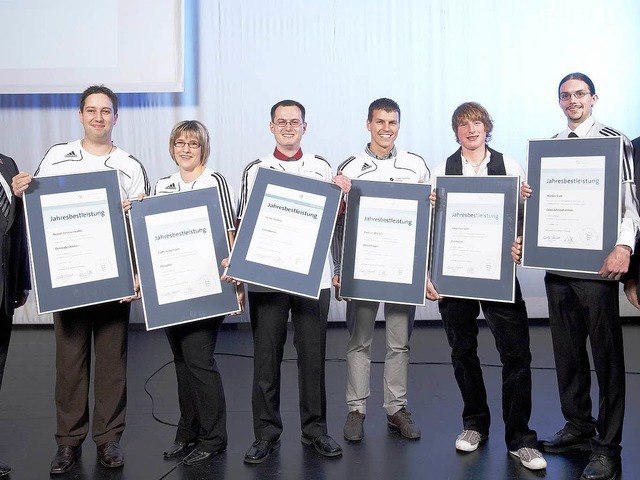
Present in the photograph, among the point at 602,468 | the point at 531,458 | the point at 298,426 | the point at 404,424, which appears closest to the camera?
the point at 602,468

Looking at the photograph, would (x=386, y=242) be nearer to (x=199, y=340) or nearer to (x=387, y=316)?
(x=387, y=316)

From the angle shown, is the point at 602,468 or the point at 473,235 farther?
the point at 473,235

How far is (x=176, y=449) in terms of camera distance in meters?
2.94

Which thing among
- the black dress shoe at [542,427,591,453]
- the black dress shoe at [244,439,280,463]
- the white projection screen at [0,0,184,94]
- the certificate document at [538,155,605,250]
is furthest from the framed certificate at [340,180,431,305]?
the white projection screen at [0,0,184,94]

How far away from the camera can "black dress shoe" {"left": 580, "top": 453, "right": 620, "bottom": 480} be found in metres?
2.58

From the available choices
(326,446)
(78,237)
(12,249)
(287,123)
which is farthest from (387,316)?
(12,249)

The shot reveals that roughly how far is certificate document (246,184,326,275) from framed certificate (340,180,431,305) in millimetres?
219

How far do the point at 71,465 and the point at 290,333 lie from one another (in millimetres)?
2956

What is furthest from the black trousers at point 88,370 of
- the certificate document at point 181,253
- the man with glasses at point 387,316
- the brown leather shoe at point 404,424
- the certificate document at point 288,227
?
the brown leather shoe at point 404,424

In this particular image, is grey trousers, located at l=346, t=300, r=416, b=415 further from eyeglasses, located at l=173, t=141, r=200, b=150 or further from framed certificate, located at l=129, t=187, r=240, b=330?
eyeglasses, located at l=173, t=141, r=200, b=150

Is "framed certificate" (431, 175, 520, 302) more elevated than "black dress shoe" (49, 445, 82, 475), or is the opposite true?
"framed certificate" (431, 175, 520, 302)

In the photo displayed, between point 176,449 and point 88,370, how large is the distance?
50 centimetres

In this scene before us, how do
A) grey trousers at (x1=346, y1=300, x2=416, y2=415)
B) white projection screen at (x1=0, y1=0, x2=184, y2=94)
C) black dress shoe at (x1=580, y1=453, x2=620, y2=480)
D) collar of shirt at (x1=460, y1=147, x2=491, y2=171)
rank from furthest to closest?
white projection screen at (x1=0, y1=0, x2=184, y2=94)
grey trousers at (x1=346, y1=300, x2=416, y2=415)
collar of shirt at (x1=460, y1=147, x2=491, y2=171)
black dress shoe at (x1=580, y1=453, x2=620, y2=480)

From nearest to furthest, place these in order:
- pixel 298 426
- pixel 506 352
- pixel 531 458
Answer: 1. pixel 531 458
2. pixel 506 352
3. pixel 298 426
